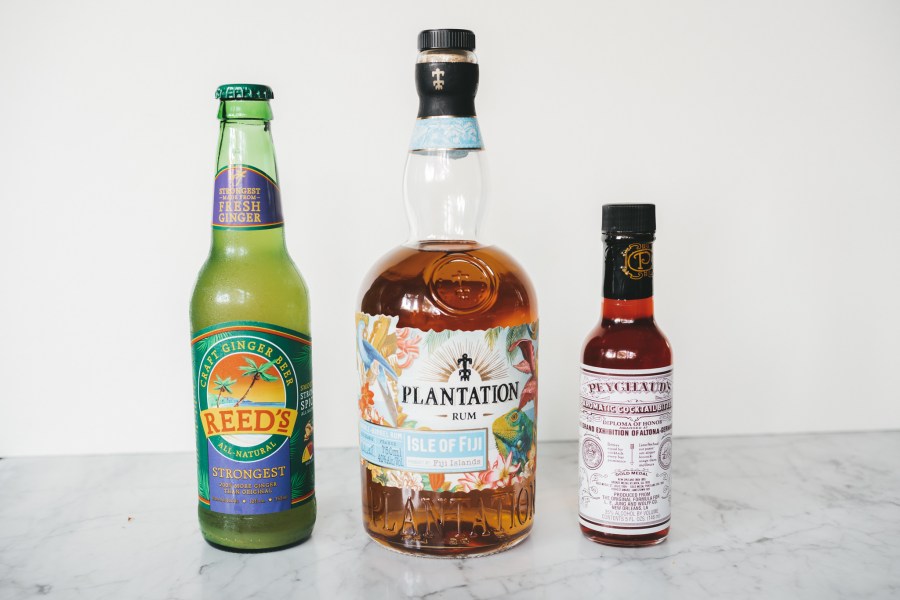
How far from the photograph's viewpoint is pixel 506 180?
44.4 inches

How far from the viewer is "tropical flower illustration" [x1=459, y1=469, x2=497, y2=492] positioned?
2.62 feet

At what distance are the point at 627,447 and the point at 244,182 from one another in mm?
439

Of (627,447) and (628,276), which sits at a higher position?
(628,276)

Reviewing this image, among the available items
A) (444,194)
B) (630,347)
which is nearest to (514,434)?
(630,347)

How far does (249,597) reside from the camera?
0.73 meters

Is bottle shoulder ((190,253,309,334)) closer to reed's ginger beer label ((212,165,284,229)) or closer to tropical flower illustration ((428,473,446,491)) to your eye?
reed's ginger beer label ((212,165,284,229))

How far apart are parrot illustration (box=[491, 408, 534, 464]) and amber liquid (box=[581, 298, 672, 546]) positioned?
3.3 inches

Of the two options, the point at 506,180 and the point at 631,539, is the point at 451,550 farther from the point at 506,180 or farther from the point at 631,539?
the point at 506,180

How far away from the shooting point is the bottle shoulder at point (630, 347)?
2.63 feet

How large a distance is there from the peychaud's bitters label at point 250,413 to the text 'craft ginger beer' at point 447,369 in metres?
0.07
